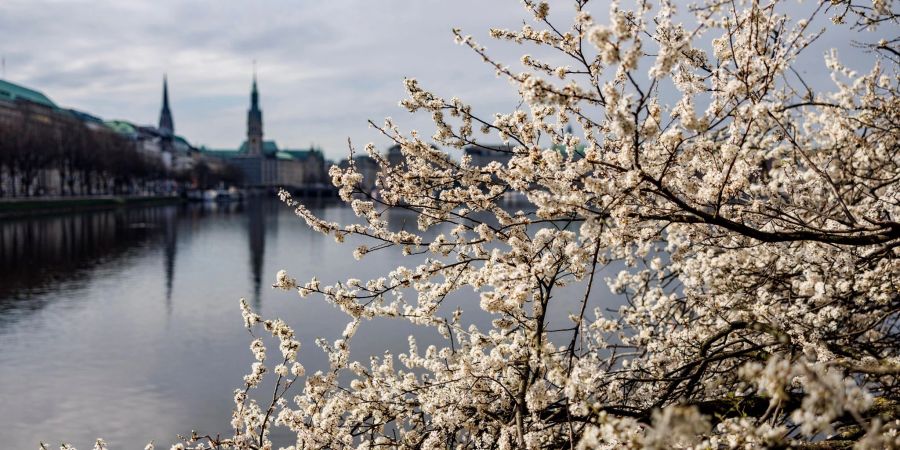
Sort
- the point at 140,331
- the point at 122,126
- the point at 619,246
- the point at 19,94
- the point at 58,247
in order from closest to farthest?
the point at 619,246 → the point at 140,331 → the point at 58,247 → the point at 19,94 → the point at 122,126

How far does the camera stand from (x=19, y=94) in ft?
447

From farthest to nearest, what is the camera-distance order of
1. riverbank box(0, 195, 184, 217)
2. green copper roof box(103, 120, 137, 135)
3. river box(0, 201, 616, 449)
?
green copper roof box(103, 120, 137, 135) → riverbank box(0, 195, 184, 217) → river box(0, 201, 616, 449)

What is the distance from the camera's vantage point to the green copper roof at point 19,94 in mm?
130625

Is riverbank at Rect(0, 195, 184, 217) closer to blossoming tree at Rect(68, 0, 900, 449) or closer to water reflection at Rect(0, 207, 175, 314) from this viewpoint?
water reflection at Rect(0, 207, 175, 314)

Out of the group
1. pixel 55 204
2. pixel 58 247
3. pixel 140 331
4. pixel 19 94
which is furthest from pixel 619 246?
pixel 19 94

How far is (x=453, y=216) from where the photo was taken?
593cm

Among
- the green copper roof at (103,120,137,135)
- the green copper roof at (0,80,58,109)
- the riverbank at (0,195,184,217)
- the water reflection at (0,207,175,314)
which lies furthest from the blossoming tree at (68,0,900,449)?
the green copper roof at (103,120,137,135)

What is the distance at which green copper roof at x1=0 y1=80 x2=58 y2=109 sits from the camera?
13062 cm

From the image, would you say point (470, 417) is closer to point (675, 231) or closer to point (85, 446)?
point (675, 231)

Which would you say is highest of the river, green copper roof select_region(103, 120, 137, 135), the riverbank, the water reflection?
green copper roof select_region(103, 120, 137, 135)

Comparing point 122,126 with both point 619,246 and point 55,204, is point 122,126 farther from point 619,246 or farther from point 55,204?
point 619,246

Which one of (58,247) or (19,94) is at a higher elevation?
(19,94)

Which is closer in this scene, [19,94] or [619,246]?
[619,246]

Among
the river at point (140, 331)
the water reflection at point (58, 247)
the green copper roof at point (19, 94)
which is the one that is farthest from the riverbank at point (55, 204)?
the green copper roof at point (19, 94)
